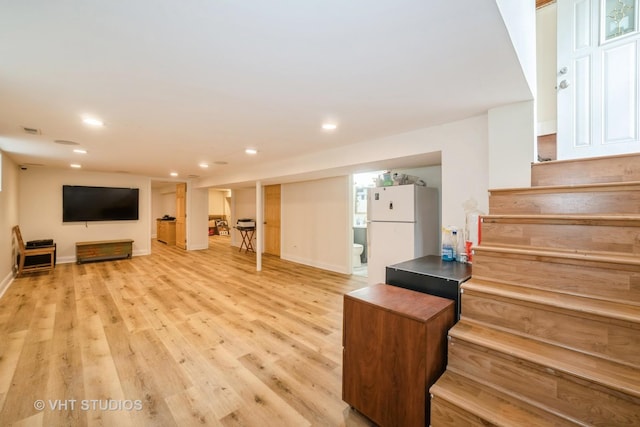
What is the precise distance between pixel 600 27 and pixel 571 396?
3425mm

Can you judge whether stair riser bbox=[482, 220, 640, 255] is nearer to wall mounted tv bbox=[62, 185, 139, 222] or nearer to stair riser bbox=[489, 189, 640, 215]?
stair riser bbox=[489, 189, 640, 215]

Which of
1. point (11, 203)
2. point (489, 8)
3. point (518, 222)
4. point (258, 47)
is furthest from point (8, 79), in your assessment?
point (11, 203)

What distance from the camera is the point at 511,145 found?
2.29 meters

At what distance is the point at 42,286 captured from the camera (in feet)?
14.2

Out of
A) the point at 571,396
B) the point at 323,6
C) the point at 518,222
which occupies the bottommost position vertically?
the point at 571,396

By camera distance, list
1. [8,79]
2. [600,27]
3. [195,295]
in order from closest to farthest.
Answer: [8,79]
[600,27]
[195,295]

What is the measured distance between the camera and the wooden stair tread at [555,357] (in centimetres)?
113

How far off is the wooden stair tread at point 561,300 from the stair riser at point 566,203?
67 centimetres

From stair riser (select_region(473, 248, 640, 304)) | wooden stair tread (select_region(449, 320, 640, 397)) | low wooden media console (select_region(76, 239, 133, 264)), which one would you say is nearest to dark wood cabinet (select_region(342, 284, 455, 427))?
wooden stair tread (select_region(449, 320, 640, 397))

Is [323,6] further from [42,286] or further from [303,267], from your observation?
[42,286]

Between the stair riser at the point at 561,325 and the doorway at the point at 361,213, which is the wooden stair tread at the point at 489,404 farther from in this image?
the doorway at the point at 361,213

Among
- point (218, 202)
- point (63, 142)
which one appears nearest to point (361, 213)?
point (63, 142)

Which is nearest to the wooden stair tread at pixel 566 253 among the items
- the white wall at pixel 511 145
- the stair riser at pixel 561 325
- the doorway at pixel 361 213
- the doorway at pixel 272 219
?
the stair riser at pixel 561 325

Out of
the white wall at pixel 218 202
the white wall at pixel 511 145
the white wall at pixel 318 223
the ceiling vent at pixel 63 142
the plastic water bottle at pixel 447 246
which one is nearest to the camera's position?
the white wall at pixel 511 145
